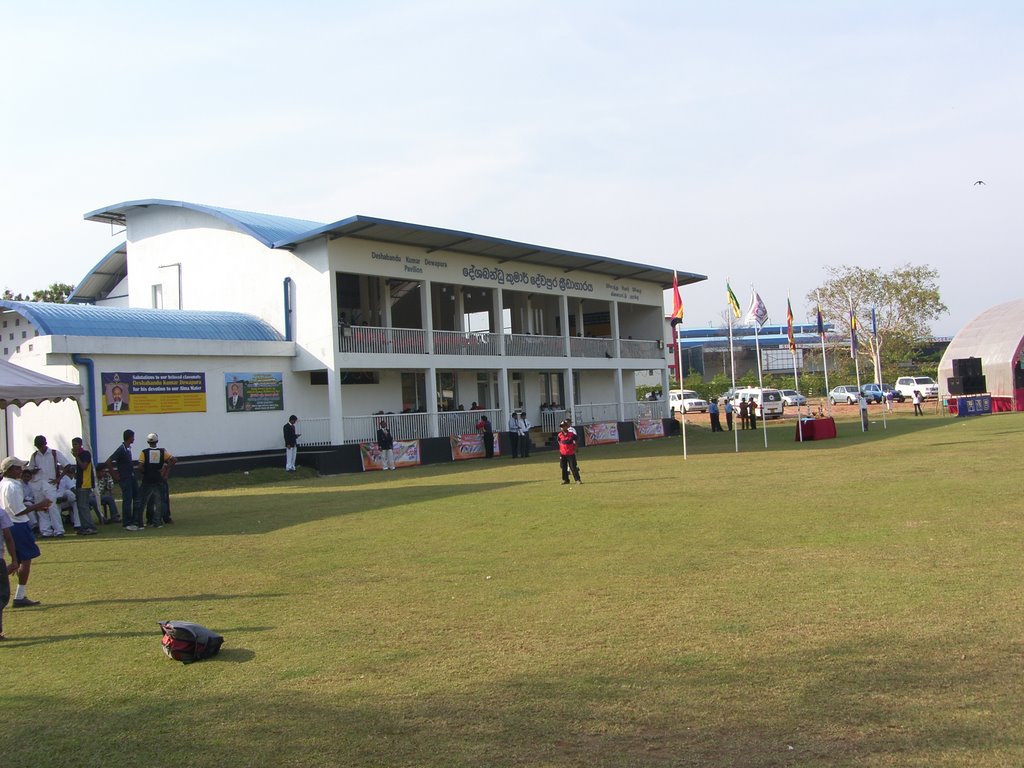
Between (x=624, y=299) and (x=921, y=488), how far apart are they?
28.5 meters

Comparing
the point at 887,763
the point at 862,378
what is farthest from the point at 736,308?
the point at 862,378

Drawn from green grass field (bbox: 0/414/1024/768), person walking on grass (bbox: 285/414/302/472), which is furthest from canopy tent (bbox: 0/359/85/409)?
person walking on grass (bbox: 285/414/302/472)

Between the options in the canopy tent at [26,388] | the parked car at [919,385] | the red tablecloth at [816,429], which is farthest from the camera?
the parked car at [919,385]

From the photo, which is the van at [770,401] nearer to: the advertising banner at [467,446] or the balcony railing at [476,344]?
the balcony railing at [476,344]

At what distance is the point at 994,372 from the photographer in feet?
160

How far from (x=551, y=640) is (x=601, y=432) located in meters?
32.4

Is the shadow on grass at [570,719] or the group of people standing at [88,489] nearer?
the shadow on grass at [570,719]

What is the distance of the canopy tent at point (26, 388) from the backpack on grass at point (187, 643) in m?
10.4

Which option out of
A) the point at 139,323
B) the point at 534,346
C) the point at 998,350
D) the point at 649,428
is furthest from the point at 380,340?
the point at 998,350

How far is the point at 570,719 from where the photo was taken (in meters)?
5.32

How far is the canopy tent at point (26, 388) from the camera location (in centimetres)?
1565

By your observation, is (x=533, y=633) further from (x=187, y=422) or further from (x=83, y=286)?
(x=83, y=286)

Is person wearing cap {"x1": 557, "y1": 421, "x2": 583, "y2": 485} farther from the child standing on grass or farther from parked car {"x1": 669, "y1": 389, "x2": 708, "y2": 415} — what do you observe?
parked car {"x1": 669, "y1": 389, "x2": 708, "y2": 415}

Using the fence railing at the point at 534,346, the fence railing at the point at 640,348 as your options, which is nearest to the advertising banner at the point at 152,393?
the fence railing at the point at 534,346
